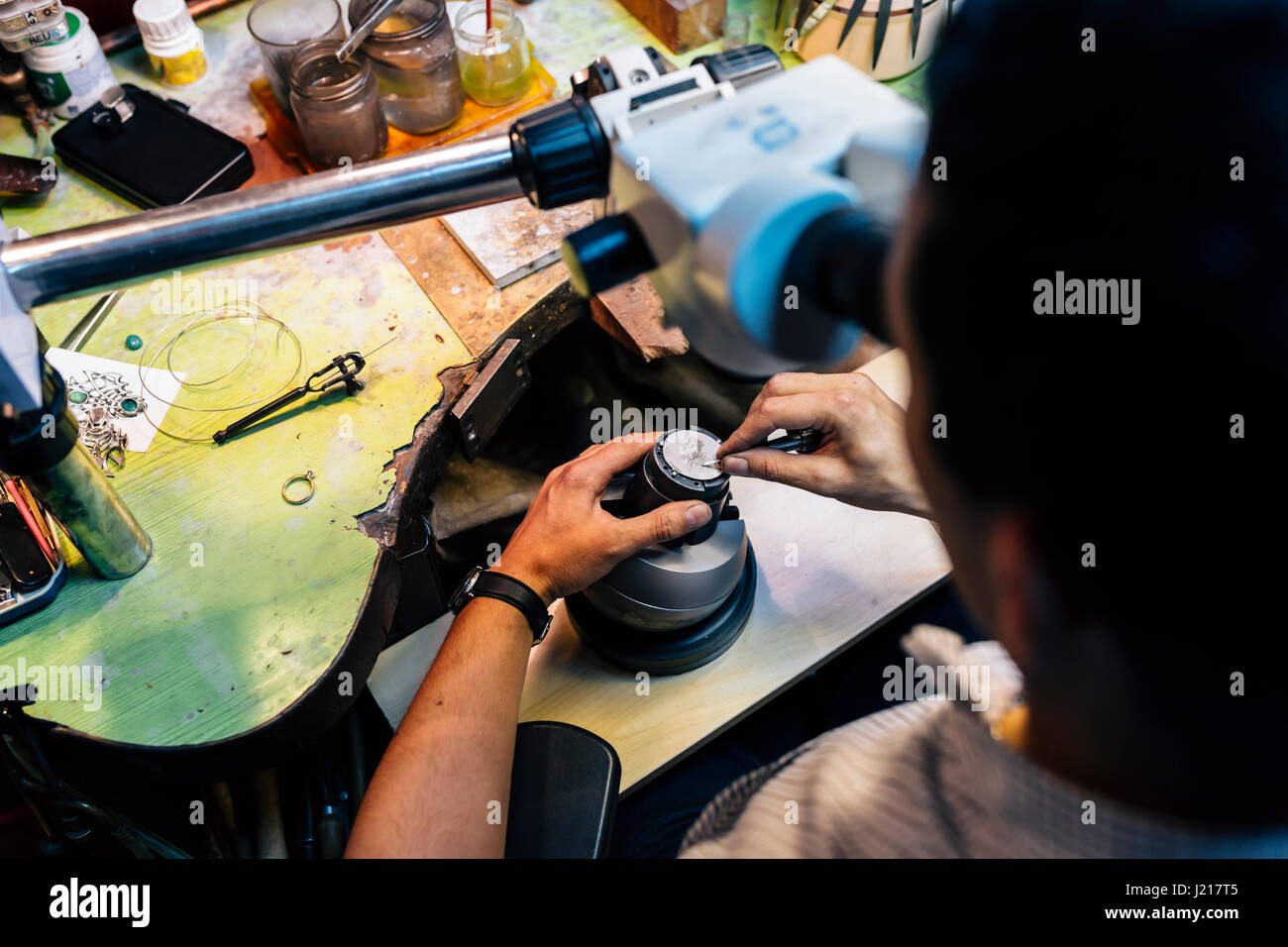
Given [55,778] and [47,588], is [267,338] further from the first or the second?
[55,778]

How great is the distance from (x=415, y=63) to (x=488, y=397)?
2.01 ft

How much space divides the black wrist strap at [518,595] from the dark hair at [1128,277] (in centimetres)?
74

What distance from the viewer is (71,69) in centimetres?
145

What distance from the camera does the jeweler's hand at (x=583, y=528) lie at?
1064mm

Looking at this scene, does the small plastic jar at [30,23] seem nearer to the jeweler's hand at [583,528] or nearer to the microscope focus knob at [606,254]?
the jeweler's hand at [583,528]

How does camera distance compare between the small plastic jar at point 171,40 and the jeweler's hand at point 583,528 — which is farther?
the small plastic jar at point 171,40

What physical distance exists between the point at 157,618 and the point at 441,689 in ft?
1.30

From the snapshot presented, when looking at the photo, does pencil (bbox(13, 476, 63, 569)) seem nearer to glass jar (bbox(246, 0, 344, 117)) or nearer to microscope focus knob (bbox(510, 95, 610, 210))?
glass jar (bbox(246, 0, 344, 117))

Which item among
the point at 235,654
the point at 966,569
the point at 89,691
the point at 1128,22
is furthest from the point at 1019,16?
the point at 89,691

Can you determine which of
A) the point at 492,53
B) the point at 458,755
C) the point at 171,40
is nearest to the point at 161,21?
the point at 171,40

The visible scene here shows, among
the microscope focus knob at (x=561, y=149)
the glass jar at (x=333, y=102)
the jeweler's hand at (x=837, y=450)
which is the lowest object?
the jeweler's hand at (x=837, y=450)

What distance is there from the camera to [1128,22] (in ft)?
1.28

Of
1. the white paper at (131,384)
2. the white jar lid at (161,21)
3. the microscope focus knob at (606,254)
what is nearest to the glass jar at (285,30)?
the white jar lid at (161,21)
